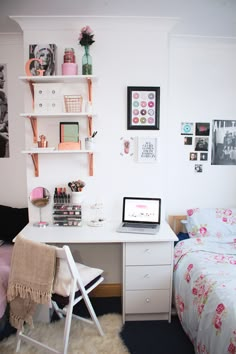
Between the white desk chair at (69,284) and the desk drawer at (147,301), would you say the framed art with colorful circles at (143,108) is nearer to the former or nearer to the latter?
the white desk chair at (69,284)

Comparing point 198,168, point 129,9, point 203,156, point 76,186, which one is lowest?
point 76,186

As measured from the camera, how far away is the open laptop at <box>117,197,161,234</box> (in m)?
2.23

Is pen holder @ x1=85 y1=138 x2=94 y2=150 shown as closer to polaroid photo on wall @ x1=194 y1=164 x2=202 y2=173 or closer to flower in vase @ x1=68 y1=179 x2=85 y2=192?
flower in vase @ x1=68 y1=179 x2=85 y2=192

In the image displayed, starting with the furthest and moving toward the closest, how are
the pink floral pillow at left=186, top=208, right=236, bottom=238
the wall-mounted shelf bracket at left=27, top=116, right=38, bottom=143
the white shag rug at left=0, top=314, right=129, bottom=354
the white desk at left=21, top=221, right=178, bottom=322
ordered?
the pink floral pillow at left=186, top=208, right=236, bottom=238, the wall-mounted shelf bracket at left=27, top=116, right=38, bottom=143, the white desk at left=21, top=221, right=178, bottom=322, the white shag rug at left=0, top=314, right=129, bottom=354

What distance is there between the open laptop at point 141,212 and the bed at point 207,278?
0.32 meters

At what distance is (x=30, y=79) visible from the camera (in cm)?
207

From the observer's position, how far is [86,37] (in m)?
2.03

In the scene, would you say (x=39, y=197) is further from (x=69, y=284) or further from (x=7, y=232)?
(x=69, y=284)

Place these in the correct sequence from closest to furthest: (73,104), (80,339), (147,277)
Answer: (80,339) < (147,277) < (73,104)

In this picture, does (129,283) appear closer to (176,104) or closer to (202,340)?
(202,340)

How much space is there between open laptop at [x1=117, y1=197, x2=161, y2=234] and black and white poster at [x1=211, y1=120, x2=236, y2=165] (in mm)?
771

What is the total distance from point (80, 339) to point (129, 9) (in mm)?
2569

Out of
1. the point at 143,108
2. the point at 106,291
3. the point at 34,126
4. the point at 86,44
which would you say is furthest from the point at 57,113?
the point at 106,291

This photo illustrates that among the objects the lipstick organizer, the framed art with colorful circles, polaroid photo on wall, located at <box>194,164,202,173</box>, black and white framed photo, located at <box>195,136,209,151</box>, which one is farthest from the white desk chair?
black and white framed photo, located at <box>195,136,209,151</box>
